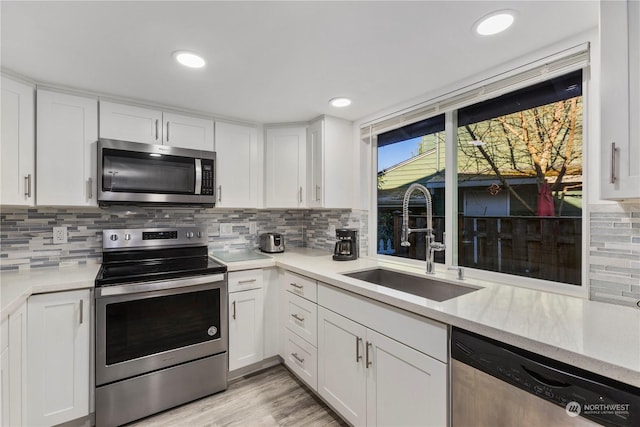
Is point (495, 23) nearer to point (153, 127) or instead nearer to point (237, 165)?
point (237, 165)

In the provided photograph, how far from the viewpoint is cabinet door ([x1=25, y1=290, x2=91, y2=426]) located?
157 cm

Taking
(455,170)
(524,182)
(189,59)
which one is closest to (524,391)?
(524,182)

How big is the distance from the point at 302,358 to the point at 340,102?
6.30ft

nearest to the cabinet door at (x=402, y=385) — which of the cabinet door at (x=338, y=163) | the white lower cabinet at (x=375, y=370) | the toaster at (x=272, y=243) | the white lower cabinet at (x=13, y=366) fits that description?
the white lower cabinet at (x=375, y=370)

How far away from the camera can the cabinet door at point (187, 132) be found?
2.25 meters

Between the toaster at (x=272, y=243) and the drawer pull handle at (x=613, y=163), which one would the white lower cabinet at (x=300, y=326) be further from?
the drawer pull handle at (x=613, y=163)

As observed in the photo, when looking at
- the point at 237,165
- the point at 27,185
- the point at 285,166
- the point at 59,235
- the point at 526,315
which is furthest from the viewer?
the point at 285,166

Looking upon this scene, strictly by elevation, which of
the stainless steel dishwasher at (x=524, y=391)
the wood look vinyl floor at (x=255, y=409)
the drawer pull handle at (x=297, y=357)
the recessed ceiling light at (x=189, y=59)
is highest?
the recessed ceiling light at (x=189, y=59)

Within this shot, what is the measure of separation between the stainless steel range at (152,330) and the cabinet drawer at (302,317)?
48 centimetres

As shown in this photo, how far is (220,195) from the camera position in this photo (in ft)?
8.13

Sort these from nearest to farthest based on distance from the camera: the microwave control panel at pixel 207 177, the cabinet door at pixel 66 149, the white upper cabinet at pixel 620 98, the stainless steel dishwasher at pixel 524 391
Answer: the stainless steel dishwasher at pixel 524 391 < the white upper cabinet at pixel 620 98 < the cabinet door at pixel 66 149 < the microwave control panel at pixel 207 177

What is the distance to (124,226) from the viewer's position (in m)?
2.30

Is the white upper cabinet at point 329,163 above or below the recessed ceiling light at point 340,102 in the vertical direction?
below

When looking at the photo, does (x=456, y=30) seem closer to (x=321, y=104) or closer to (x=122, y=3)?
(x=321, y=104)
